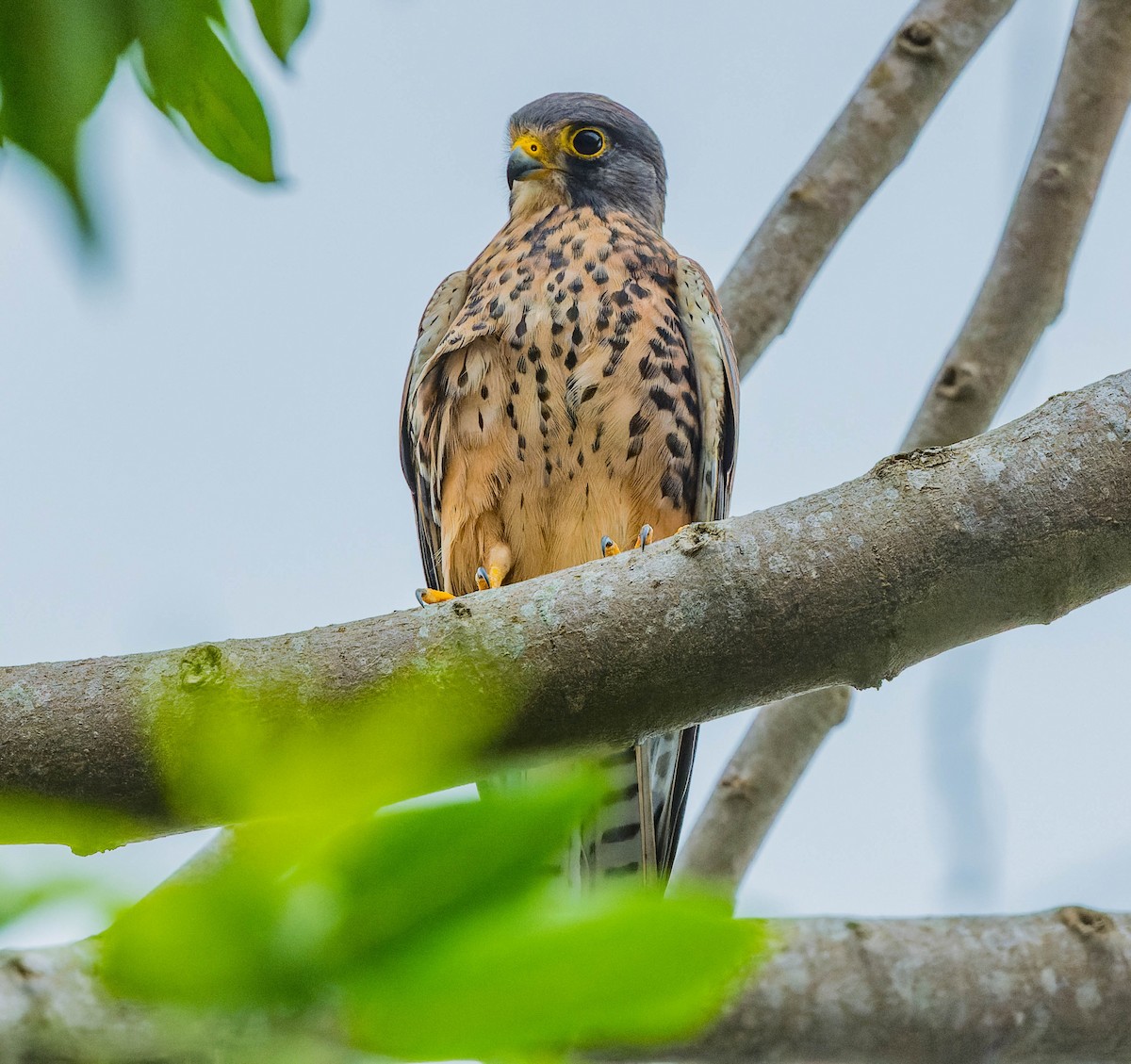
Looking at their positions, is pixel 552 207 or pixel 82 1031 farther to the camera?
pixel 552 207

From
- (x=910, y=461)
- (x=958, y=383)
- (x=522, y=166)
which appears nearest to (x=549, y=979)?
(x=910, y=461)

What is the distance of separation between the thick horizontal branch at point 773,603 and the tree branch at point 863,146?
2.08 m

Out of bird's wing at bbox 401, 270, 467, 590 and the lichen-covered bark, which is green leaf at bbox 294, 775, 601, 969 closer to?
the lichen-covered bark

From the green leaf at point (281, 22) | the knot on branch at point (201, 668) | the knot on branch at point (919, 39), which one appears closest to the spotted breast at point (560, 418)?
the knot on branch at point (919, 39)

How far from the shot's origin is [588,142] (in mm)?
4598

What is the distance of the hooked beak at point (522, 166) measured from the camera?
14.7 ft

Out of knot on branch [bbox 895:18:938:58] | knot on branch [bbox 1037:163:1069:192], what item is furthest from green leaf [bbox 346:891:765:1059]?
knot on branch [bbox 895:18:938:58]

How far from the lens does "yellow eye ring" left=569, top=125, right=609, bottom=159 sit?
180 inches

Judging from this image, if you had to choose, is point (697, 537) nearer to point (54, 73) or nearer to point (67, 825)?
point (54, 73)

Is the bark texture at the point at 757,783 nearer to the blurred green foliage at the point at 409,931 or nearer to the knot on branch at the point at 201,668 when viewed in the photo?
the knot on branch at the point at 201,668

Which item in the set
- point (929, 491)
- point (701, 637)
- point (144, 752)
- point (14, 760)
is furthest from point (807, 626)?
point (14, 760)

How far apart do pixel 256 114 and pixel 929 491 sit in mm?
1029

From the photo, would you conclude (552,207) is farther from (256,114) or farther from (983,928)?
(256,114)

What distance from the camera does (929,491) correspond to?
1857 mm
